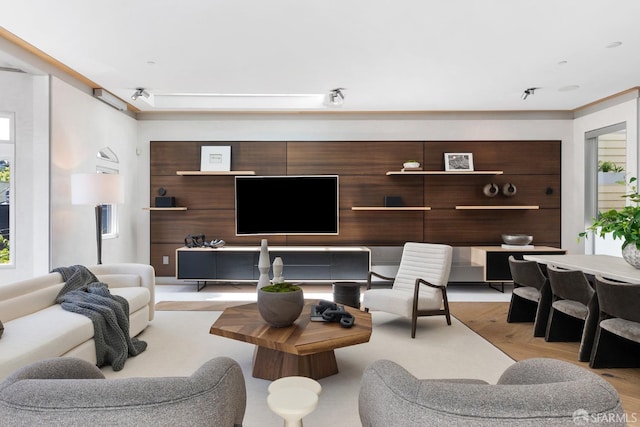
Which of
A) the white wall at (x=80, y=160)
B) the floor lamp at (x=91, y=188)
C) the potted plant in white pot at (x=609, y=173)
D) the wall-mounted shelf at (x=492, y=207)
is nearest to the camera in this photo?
the floor lamp at (x=91, y=188)

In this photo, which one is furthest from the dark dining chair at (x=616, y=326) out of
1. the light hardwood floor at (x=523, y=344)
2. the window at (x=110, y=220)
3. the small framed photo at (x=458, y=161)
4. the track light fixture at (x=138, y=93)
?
the window at (x=110, y=220)

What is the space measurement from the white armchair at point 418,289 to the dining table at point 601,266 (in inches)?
33.9

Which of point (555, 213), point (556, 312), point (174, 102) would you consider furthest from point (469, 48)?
point (174, 102)

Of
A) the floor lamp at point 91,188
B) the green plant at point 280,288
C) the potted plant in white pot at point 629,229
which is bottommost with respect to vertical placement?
the green plant at point 280,288

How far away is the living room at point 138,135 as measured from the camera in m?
4.12

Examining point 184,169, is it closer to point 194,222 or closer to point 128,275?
point 194,222

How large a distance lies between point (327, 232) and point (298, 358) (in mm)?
3524

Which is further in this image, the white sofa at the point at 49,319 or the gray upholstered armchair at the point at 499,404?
the white sofa at the point at 49,319

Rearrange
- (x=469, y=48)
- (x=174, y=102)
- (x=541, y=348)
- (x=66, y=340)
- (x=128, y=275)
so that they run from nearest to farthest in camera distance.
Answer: (x=66, y=340)
(x=541, y=348)
(x=469, y=48)
(x=128, y=275)
(x=174, y=102)

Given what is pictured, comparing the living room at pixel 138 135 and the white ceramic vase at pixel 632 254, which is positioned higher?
the living room at pixel 138 135

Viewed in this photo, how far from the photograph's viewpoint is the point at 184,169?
20.2 feet

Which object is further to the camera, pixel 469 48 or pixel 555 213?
pixel 555 213

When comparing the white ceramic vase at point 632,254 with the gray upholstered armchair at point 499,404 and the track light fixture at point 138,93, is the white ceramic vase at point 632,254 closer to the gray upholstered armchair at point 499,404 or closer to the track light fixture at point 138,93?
the gray upholstered armchair at point 499,404

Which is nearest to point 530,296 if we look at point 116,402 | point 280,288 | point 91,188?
point 280,288
